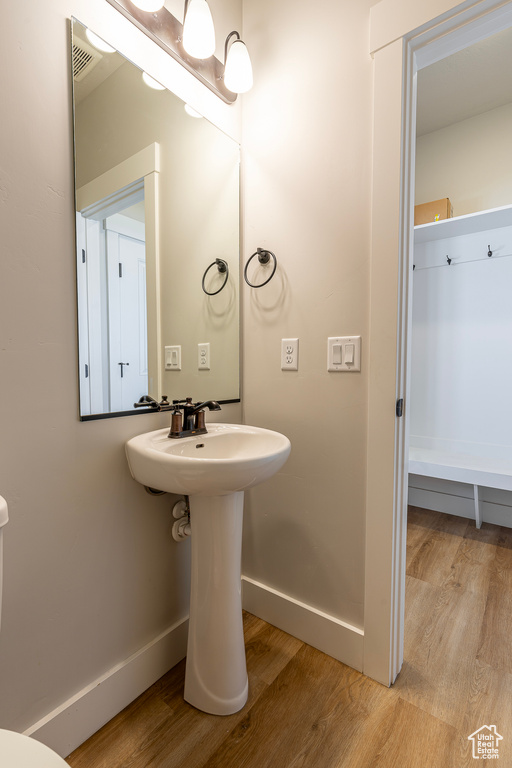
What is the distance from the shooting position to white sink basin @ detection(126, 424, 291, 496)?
3.01 ft

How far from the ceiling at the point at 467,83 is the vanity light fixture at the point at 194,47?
4.29ft

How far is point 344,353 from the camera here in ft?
4.14

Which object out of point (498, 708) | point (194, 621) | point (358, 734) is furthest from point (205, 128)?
point (498, 708)

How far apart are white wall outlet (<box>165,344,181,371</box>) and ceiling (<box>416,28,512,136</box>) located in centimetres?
210

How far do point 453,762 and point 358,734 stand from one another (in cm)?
24

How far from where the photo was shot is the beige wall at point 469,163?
2.34 meters

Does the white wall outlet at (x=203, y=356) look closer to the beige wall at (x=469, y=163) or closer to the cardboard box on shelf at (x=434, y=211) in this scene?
the cardboard box on shelf at (x=434, y=211)

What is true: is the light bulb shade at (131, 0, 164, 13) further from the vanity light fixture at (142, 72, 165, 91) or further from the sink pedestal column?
the sink pedestal column

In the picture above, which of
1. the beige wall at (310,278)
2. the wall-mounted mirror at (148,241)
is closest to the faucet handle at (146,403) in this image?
the wall-mounted mirror at (148,241)

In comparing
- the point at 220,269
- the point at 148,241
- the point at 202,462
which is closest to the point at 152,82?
the point at 148,241

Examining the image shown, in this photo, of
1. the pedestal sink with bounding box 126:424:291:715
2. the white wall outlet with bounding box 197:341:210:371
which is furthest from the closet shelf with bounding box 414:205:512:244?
the pedestal sink with bounding box 126:424:291:715

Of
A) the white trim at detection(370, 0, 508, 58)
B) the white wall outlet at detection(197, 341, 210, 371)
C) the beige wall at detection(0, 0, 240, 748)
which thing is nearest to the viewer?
the beige wall at detection(0, 0, 240, 748)

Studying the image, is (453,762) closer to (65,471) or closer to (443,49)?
(65,471)

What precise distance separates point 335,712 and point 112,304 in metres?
1.42
